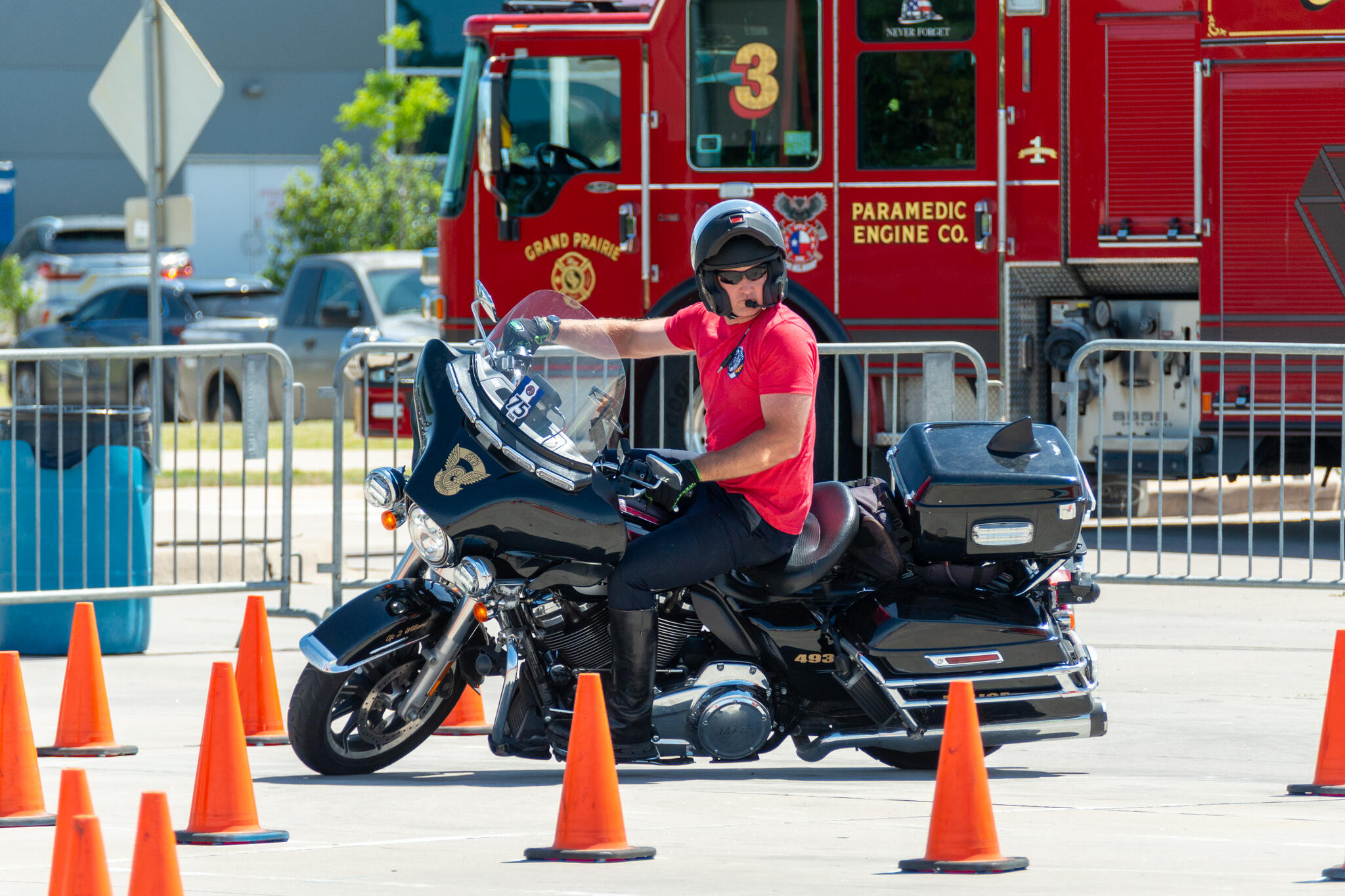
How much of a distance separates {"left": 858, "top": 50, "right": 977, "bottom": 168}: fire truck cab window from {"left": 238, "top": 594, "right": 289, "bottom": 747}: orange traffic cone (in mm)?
6140

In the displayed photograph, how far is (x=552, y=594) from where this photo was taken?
5809 mm

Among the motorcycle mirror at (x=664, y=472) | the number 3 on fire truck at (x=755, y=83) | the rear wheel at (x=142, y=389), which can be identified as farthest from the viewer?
the rear wheel at (x=142, y=389)

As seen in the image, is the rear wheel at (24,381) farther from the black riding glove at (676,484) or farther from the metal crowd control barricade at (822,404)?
the black riding glove at (676,484)

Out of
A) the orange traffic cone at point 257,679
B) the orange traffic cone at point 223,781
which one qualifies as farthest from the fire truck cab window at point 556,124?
the orange traffic cone at point 223,781

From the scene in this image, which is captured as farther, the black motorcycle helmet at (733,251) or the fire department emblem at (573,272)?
the fire department emblem at (573,272)

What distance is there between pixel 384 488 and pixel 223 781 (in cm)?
100

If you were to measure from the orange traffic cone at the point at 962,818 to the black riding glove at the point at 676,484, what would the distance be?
1111 millimetres

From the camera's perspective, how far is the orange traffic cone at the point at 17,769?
5.51m

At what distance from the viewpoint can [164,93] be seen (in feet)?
41.2

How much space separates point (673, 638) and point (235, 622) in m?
4.46

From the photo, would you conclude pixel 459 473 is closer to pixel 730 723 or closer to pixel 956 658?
pixel 730 723

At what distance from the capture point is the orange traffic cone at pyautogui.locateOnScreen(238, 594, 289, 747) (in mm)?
6934

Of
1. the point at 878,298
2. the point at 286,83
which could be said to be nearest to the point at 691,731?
the point at 878,298

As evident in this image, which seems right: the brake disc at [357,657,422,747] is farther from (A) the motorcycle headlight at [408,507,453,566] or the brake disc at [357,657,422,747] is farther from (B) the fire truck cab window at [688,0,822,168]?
(B) the fire truck cab window at [688,0,822,168]
